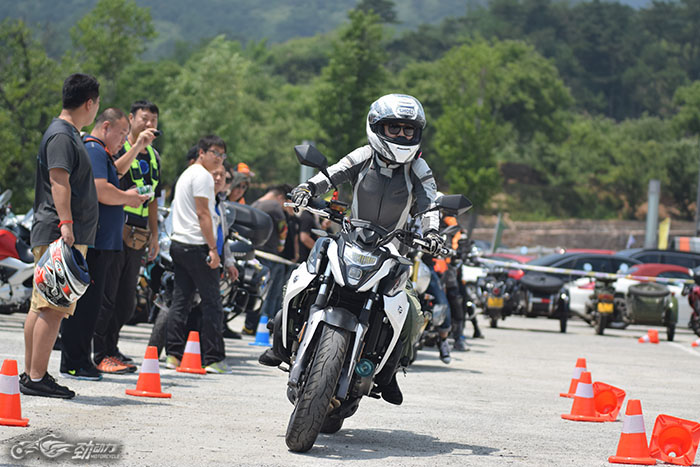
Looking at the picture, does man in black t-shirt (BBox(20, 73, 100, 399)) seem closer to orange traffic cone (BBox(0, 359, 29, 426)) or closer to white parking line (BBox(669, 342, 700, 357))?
orange traffic cone (BBox(0, 359, 29, 426))

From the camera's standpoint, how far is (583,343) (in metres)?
19.4

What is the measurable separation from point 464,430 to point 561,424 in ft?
3.01

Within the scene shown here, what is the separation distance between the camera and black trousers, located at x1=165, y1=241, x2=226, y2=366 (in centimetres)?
1030

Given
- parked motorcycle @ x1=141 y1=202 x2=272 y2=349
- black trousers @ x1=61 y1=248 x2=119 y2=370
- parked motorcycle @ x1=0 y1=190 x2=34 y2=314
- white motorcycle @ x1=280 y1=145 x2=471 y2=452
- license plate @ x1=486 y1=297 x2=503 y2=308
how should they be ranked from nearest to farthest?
white motorcycle @ x1=280 y1=145 x2=471 y2=452, black trousers @ x1=61 y1=248 x2=119 y2=370, parked motorcycle @ x1=141 y1=202 x2=272 y2=349, parked motorcycle @ x1=0 y1=190 x2=34 y2=314, license plate @ x1=486 y1=297 x2=503 y2=308

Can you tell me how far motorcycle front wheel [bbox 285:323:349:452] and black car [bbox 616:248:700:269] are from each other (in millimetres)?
23246

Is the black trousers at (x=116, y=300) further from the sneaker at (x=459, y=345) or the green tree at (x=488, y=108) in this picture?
the green tree at (x=488, y=108)

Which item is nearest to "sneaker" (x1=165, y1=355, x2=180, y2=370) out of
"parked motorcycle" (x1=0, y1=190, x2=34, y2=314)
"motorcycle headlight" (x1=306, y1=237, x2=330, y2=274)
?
"parked motorcycle" (x1=0, y1=190, x2=34, y2=314)

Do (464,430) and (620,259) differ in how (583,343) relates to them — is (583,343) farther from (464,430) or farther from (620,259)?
(464,430)

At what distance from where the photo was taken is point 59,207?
25.0ft

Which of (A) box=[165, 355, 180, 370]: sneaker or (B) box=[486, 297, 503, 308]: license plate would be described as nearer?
(A) box=[165, 355, 180, 370]: sneaker

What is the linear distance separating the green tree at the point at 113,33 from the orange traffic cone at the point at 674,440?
2163 inches

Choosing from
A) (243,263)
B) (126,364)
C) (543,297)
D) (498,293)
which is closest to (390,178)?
(126,364)

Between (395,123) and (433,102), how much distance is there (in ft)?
325

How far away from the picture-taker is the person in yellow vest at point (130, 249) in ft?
31.5
